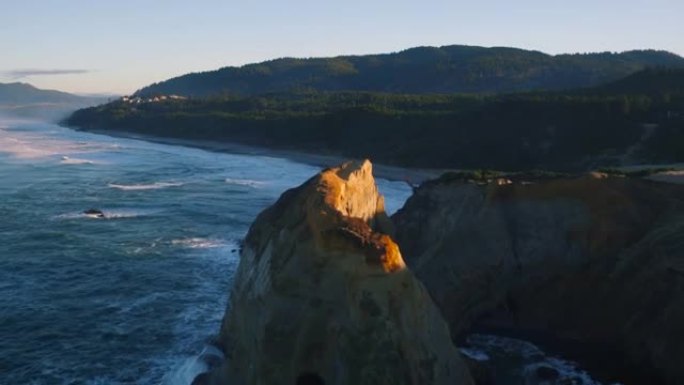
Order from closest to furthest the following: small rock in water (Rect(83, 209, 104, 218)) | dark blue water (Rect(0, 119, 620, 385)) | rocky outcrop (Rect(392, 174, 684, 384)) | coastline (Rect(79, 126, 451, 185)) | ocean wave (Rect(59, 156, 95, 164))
Answer: rocky outcrop (Rect(392, 174, 684, 384)) → dark blue water (Rect(0, 119, 620, 385)) → small rock in water (Rect(83, 209, 104, 218)) → coastline (Rect(79, 126, 451, 185)) → ocean wave (Rect(59, 156, 95, 164))

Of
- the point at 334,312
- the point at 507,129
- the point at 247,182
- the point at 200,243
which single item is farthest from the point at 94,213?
the point at 507,129

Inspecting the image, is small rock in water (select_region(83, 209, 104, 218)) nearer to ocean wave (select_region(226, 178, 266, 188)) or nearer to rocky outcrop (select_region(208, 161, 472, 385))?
ocean wave (select_region(226, 178, 266, 188))

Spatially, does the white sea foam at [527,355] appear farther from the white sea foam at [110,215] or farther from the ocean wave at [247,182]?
the ocean wave at [247,182]

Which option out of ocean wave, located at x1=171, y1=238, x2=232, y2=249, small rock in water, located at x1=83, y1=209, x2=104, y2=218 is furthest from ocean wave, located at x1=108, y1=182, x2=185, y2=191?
ocean wave, located at x1=171, y1=238, x2=232, y2=249

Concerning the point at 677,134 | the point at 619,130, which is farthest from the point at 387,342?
the point at 619,130

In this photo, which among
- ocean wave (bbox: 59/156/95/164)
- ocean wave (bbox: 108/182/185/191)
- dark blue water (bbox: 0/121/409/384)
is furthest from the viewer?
ocean wave (bbox: 59/156/95/164)

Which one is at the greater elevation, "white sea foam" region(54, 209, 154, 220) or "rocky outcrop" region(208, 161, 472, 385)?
"rocky outcrop" region(208, 161, 472, 385)

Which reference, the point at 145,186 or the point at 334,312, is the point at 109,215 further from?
the point at 334,312
